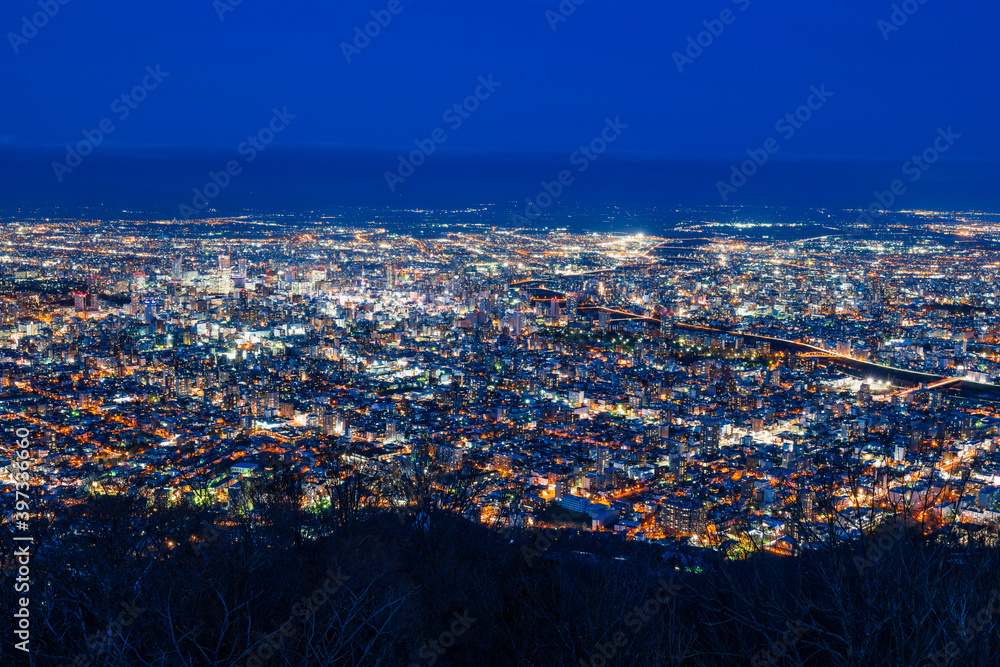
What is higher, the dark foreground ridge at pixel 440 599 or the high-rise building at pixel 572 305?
the high-rise building at pixel 572 305

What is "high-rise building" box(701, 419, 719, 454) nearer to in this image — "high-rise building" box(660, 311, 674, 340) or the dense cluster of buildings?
the dense cluster of buildings

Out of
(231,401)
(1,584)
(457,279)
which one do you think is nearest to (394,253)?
(457,279)

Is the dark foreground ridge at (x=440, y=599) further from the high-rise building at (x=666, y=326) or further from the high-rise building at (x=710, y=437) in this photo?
the high-rise building at (x=666, y=326)
